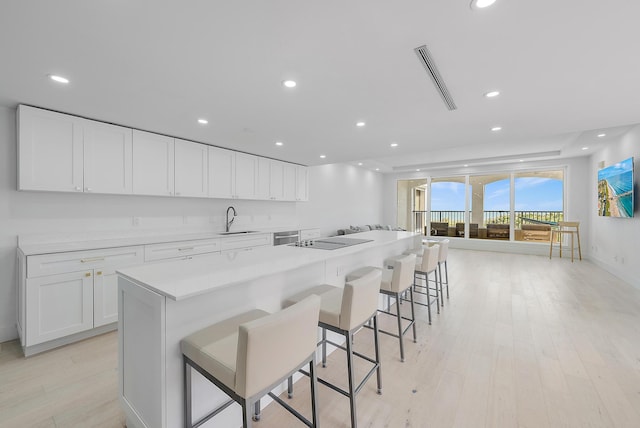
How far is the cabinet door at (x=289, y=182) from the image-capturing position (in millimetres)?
5484

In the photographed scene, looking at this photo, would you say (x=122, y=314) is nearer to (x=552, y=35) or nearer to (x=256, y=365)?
(x=256, y=365)

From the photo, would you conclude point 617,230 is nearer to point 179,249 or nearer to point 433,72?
point 433,72

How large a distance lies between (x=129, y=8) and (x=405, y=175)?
940 cm

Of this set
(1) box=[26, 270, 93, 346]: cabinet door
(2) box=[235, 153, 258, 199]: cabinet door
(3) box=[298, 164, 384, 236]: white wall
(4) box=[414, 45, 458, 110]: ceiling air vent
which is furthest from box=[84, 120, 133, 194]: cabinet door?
(3) box=[298, 164, 384, 236]: white wall

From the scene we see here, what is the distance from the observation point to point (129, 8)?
1.40 metres

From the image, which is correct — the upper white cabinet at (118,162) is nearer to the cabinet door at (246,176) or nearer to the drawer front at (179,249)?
the cabinet door at (246,176)

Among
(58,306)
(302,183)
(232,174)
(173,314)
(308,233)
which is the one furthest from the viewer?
(302,183)

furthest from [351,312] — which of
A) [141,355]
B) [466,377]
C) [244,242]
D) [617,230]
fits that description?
[617,230]

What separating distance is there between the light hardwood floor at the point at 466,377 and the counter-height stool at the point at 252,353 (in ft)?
2.42

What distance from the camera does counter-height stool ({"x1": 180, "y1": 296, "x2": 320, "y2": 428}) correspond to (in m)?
1.02

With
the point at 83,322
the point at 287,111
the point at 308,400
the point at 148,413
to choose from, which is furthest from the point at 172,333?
the point at 287,111

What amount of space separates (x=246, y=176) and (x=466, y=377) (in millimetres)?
4165

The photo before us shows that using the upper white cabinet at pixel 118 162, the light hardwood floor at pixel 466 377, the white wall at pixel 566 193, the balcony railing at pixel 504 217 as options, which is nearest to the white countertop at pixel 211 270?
the light hardwood floor at pixel 466 377

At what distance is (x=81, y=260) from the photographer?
2586 millimetres
